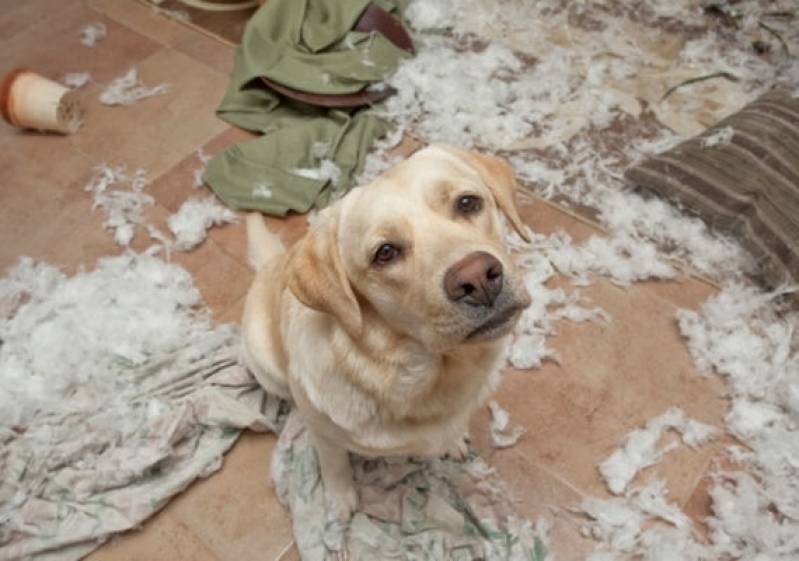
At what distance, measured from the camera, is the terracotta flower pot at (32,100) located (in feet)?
9.80

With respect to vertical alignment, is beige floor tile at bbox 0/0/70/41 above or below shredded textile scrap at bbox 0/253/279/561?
above

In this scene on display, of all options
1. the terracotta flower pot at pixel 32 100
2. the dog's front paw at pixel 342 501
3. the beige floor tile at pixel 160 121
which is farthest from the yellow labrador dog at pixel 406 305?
the terracotta flower pot at pixel 32 100

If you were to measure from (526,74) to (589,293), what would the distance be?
1.38 meters

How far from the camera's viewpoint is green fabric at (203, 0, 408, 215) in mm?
2791

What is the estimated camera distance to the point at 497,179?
4.98 feet

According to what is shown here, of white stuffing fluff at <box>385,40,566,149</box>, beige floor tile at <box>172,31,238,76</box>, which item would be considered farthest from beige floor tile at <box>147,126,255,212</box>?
white stuffing fluff at <box>385,40,566,149</box>

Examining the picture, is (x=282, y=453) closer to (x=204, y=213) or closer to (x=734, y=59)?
(x=204, y=213)

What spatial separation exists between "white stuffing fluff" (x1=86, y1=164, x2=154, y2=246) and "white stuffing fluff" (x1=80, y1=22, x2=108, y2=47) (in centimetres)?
104

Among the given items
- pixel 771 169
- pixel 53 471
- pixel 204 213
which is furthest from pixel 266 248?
pixel 771 169

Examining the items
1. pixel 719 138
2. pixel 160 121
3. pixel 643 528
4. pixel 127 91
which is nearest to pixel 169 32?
pixel 127 91

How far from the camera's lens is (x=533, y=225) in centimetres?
266

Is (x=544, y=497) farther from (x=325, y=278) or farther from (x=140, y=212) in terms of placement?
(x=140, y=212)

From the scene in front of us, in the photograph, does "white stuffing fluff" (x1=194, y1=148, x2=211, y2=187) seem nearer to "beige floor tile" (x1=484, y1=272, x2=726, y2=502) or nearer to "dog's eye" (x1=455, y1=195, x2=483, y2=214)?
"beige floor tile" (x1=484, y1=272, x2=726, y2=502)

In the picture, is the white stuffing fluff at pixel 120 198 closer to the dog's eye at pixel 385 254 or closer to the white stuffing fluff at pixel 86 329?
the white stuffing fluff at pixel 86 329
